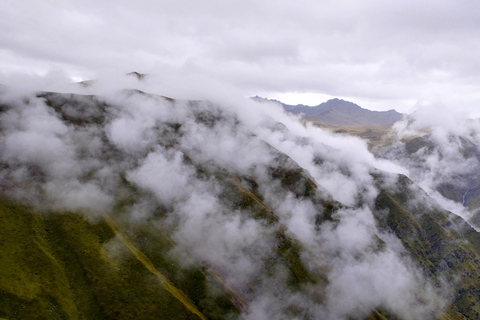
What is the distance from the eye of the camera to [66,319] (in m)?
178

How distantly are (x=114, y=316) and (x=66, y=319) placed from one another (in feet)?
90.3

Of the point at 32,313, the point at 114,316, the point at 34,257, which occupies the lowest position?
the point at 114,316

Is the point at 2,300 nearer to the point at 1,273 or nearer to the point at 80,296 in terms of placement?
the point at 1,273

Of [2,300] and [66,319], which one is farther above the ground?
[2,300]

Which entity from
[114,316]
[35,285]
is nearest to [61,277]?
[35,285]

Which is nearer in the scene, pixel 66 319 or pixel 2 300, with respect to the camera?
pixel 2 300

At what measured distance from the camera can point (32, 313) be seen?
17000 centimetres

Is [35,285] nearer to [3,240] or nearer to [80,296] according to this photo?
[80,296]

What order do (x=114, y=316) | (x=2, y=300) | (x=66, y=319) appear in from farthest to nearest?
(x=114, y=316)
(x=66, y=319)
(x=2, y=300)

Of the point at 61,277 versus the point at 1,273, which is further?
the point at 61,277

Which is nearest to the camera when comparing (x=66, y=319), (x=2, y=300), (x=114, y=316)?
(x=2, y=300)

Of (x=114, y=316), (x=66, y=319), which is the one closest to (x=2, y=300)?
(x=66, y=319)

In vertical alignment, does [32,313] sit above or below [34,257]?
below

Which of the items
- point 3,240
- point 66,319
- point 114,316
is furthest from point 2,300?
point 114,316
